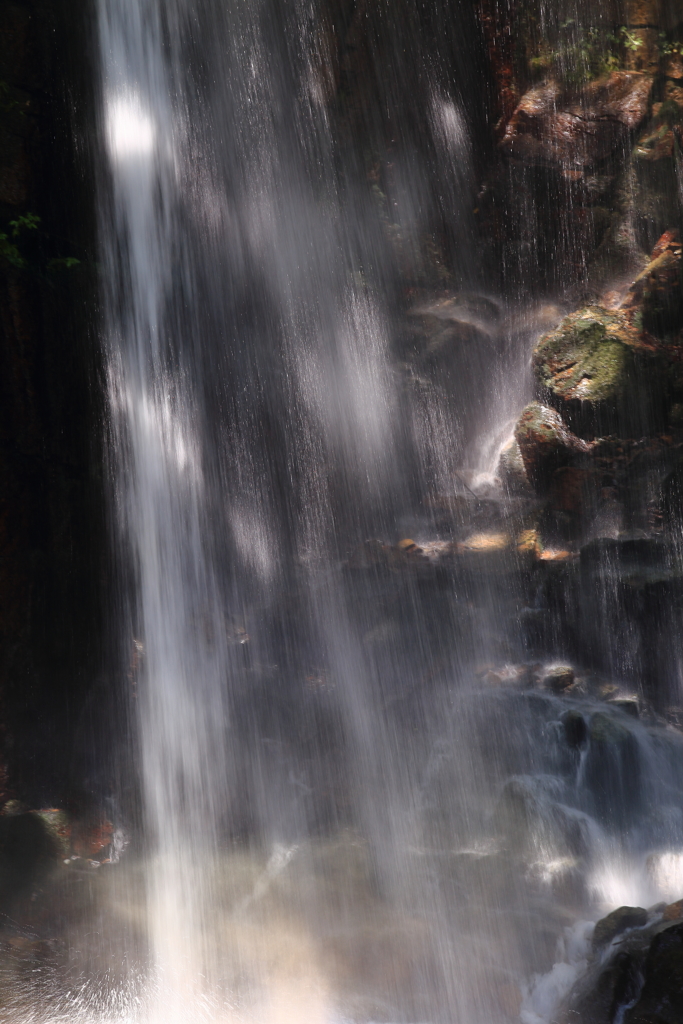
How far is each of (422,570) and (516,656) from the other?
151 centimetres

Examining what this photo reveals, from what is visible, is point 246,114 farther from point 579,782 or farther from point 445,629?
point 579,782

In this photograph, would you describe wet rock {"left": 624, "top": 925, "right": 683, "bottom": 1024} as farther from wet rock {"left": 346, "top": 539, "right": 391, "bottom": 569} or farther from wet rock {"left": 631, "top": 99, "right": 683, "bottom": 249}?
wet rock {"left": 631, "top": 99, "right": 683, "bottom": 249}

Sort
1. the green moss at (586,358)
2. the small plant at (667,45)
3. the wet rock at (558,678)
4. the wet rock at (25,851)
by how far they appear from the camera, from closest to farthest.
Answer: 1. the wet rock at (25,851)
2. the wet rock at (558,678)
3. the green moss at (586,358)
4. the small plant at (667,45)

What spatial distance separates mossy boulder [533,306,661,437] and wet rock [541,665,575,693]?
8.82 ft

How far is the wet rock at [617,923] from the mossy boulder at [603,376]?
15.7 feet

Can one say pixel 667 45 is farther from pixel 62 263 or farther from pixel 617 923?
pixel 617 923

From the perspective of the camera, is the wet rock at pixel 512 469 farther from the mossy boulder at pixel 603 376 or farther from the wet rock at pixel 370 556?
the wet rock at pixel 370 556

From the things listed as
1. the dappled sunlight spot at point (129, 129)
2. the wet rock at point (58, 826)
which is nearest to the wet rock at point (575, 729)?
the wet rock at point (58, 826)

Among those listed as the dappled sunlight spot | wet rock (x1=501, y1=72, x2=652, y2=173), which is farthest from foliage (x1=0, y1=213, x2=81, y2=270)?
wet rock (x1=501, y1=72, x2=652, y2=173)

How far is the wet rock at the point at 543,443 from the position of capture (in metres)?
7.84

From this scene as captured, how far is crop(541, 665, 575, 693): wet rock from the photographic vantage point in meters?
7.45

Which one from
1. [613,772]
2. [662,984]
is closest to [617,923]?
[662,984]

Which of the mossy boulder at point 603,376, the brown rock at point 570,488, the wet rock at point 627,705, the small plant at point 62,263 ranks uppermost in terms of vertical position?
the small plant at point 62,263

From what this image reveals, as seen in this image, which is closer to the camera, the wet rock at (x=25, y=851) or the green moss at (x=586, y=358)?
the wet rock at (x=25, y=851)
